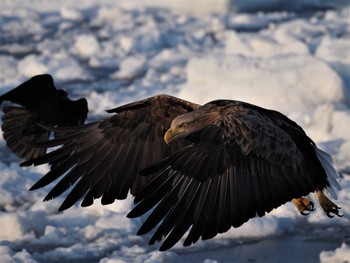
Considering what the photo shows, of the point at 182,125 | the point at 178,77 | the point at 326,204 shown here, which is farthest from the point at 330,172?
the point at 178,77

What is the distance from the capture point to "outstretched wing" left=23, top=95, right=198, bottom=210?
5.59 metres

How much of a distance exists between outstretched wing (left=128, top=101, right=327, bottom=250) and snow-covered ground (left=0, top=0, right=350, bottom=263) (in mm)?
818

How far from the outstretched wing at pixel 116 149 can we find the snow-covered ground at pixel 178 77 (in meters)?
0.46

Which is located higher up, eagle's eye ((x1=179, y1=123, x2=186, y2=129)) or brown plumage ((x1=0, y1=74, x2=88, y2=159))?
brown plumage ((x1=0, y1=74, x2=88, y2=159))

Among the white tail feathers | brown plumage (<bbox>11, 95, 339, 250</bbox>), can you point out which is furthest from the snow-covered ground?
brown plumage (<bbox>11, 95, 339, 250</bbox>)

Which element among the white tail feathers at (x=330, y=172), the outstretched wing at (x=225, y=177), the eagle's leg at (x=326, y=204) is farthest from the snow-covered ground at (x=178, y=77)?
the outstretched wing at (x=225, y=177)

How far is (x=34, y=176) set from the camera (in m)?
7.24

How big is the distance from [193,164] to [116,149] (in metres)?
1.11

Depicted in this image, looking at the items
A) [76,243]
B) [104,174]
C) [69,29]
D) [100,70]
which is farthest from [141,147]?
[69,29]

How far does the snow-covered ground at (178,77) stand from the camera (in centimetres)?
602

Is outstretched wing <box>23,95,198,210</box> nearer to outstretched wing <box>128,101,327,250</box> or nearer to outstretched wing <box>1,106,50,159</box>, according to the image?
outstretched wing <box>128,101,327,250</box>

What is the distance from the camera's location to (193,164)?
483cm

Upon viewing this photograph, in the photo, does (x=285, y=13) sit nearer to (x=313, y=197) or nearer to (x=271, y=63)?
(x=271, y=63)

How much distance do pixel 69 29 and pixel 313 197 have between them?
291 inches
